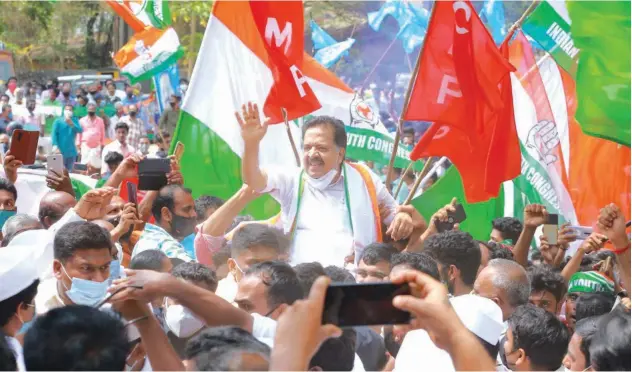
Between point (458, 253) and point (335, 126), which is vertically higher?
point (335, 126)

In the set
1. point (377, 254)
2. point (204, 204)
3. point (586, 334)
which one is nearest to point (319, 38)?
point (204, 204)

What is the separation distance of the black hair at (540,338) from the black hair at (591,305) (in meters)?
0.98

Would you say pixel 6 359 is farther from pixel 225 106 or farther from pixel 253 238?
pixel 225 106

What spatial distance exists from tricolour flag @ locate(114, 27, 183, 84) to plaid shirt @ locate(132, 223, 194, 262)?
6.28 m

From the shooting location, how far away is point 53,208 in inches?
226

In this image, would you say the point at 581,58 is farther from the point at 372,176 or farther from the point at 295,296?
the point at 295,296

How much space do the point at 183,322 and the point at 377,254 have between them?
4.36 ft

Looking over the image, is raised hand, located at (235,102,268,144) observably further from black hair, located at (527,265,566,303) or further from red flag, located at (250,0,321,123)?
black hair, located at (527,265,566,303)

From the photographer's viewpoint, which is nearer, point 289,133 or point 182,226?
point 182,226

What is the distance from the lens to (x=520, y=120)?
25.7 ft

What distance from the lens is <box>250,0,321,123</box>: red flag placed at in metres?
6.41

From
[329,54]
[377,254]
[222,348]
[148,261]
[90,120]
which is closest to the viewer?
[222,348]

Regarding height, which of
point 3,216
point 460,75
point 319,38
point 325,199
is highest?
point 319,38

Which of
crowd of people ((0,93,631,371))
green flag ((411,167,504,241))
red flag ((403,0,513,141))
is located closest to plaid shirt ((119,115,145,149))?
green flag ((411,167,504,241))
